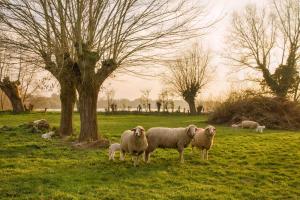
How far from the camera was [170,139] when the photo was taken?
12.8 metres

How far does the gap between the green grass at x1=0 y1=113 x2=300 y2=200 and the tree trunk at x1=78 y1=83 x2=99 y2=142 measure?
1.05 m

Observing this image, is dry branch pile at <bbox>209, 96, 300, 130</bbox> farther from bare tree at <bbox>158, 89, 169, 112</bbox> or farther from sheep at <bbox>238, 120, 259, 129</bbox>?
bare tree at <bbox>158, 89, 169, 112</bbox>

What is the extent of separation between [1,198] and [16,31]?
29.4 feet

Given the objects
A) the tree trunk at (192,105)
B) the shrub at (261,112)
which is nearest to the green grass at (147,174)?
the shrub at (261,112)

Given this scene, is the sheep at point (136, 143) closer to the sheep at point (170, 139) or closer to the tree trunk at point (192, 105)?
the sheep at point (170, 139)

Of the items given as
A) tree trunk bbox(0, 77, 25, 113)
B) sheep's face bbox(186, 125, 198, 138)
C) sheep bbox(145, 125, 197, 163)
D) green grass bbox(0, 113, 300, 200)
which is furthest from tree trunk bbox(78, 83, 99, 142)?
tree trunk bbox(0, 77, 25, 113)

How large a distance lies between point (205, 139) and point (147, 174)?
11.0 ft

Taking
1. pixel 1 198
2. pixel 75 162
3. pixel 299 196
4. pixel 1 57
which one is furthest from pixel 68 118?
pixel 299 196

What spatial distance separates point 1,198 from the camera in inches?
331

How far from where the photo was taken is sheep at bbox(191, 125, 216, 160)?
13312mm

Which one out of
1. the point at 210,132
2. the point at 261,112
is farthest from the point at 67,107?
the point at 261,112

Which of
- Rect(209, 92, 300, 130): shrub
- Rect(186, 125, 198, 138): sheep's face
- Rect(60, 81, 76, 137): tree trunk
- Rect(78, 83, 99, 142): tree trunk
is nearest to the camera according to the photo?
Rect(186, 125, 198, 138): sheep's face

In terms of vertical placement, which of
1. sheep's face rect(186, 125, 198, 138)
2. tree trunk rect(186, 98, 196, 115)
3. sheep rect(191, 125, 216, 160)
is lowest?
sheep rect(191, 125, 216, 160)

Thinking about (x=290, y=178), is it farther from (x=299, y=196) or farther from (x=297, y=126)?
(x=297, y=126)
